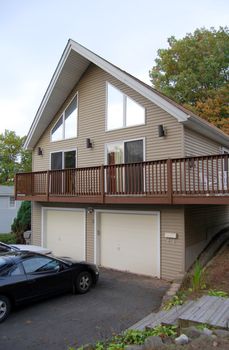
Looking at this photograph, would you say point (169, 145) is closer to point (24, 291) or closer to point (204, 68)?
point (24, 291)

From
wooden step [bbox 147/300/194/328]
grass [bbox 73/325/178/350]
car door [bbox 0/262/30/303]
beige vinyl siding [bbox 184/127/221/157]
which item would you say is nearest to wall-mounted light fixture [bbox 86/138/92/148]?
beige vinyl siding [bbox 184/127/221/157]

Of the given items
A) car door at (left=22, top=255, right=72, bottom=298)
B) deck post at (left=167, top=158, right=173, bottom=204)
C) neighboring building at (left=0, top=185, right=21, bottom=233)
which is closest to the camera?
car door at (left=22, top=255, right=72, bottom=298)

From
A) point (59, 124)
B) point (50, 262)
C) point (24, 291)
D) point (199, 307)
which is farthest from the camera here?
point (59, 124)

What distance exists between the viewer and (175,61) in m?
27.6

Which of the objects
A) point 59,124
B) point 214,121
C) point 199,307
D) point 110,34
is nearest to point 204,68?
point 214,121

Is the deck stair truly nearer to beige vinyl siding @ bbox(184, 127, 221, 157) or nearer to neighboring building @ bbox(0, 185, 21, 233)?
beige vinyl siding @ bbox(184, 127, 221, 157)

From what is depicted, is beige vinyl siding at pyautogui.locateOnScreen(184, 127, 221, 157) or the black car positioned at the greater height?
beige vinyl siding at pyautogui.locateOnScreen(184, 127, 221, 157)

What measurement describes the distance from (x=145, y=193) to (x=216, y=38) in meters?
22.9

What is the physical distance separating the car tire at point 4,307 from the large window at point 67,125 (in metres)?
8.39

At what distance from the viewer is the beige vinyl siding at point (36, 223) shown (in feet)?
48.8

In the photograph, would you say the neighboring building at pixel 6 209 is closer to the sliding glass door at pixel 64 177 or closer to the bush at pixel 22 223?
the bush at pixel 22 223

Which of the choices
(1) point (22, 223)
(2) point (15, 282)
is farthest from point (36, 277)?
(1) point (22, 223)

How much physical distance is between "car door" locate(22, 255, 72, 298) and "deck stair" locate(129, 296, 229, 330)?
10.5ft

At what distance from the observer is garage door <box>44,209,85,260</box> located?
13234 millimetres
